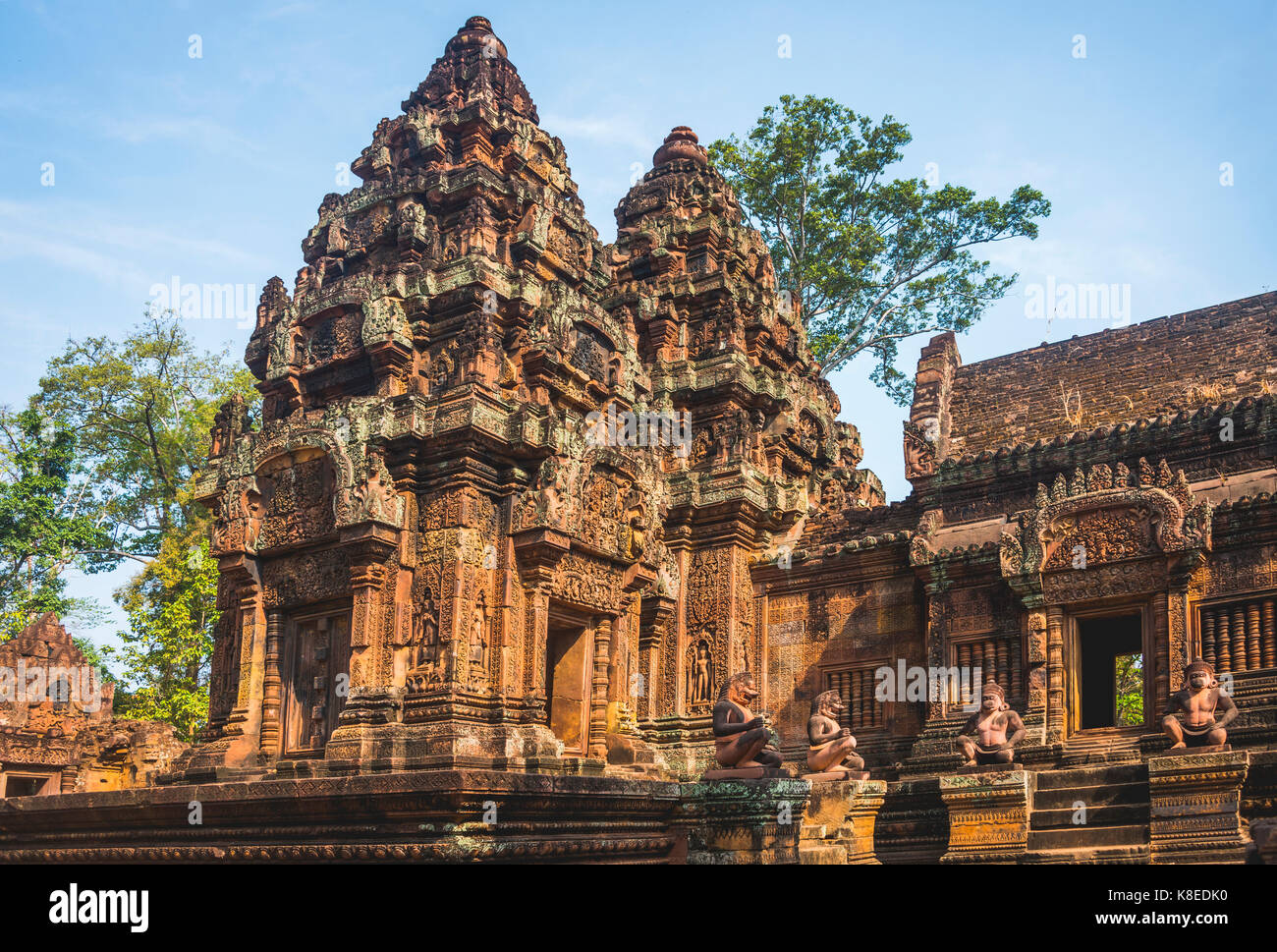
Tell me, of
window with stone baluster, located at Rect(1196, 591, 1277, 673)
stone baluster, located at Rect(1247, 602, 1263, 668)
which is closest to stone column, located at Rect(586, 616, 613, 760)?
window with stone baluster, located at Rect(1196, 591, 1277, 673)

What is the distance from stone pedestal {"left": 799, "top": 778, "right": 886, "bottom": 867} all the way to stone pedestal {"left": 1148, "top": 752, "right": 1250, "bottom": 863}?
8.24ft

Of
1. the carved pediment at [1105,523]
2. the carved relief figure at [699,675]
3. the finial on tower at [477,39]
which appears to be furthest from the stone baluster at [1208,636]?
the finial on tower at [477,39]

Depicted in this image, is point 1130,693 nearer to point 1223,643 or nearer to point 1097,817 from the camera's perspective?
point 1223,643

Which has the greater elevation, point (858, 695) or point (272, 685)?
point (272, 685)

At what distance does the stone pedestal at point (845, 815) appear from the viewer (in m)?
10.7

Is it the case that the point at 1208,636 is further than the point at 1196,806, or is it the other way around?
the point at 1208,636

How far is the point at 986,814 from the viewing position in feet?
36.2

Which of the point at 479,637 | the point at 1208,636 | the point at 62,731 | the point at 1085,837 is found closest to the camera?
the point at 1085,837

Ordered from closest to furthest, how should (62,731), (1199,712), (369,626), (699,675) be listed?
(1199,712), (369,626), (699,675), (62,731)

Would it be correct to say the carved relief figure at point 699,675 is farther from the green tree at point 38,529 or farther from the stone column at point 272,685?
the green tree at point 38,529

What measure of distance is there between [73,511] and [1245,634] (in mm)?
25440

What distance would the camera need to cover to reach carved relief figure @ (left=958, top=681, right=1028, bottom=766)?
11367 millimetres

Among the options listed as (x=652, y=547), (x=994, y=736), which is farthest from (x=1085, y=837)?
(x=652, y=547)

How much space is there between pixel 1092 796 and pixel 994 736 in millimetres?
1079
